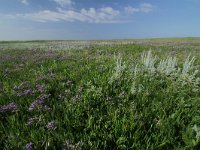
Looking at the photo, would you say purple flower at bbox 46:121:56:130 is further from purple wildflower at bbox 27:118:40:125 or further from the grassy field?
purple wildflower at bbox 27:118:40:125

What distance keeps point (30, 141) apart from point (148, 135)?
1962 millimetres

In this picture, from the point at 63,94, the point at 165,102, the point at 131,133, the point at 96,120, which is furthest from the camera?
the point at 63,94

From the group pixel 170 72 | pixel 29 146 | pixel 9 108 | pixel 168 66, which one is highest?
pixel 168 66

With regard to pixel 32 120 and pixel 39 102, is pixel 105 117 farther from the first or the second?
pixel 39 102

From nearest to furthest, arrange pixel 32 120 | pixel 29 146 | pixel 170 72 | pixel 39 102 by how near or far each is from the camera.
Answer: pixel 29 146
pixel 32 120
pixel 39 102
pixel 170 72

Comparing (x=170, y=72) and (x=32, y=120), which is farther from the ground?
(x=170, y=72)

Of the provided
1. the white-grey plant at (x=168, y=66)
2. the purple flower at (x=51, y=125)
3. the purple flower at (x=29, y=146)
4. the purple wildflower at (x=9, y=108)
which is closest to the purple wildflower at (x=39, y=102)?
the purple wildflower at (x=9, y=108)

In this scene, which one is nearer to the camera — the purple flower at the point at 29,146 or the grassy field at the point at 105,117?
the purple flower at the point at 29,146

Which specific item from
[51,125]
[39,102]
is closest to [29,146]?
[51,125]

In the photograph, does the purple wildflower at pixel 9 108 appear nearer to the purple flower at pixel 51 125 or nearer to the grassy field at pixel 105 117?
the grassy field at pixel 105 117

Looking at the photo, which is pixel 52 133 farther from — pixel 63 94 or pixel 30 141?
pixel 63 94

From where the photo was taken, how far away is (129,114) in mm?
4414

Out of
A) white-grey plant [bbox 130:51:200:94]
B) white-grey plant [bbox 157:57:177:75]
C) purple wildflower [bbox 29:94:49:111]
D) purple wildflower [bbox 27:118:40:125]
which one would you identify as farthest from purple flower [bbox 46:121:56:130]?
white-grey plant [bbox 157:57:177:75]

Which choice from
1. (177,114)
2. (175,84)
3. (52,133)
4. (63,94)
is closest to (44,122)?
(52,133)
